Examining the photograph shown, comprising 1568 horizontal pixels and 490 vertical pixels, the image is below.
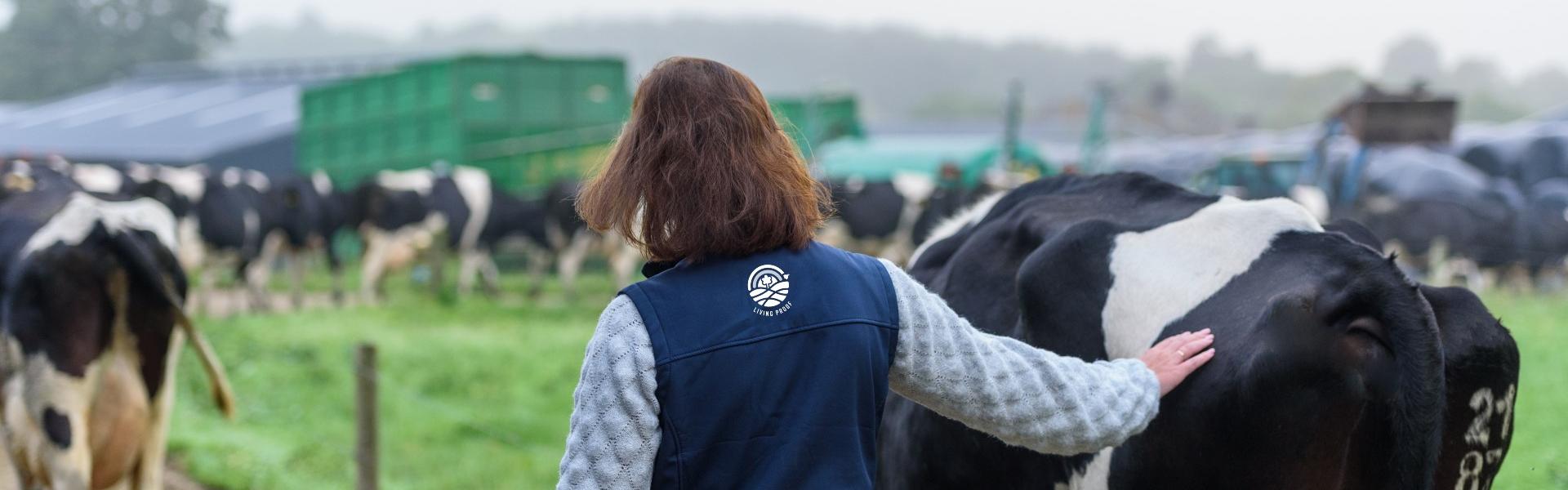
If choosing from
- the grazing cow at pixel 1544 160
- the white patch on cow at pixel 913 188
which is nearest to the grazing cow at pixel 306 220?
the white patch on cow at pixel 913 188

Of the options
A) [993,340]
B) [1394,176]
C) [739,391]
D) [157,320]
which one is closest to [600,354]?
[739,391]

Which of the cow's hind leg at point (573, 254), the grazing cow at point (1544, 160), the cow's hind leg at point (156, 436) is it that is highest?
the cow's hind leg at point (156, 436)

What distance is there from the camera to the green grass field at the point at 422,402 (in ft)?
23.4

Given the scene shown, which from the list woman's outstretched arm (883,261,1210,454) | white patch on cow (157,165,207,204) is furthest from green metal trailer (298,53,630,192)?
woman's outstretched arm (883,261,1210,454)

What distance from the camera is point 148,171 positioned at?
1733cm

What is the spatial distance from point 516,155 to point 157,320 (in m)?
16.1

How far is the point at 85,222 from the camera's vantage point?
516 centimetres

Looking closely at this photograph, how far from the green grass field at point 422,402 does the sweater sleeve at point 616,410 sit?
176 inches

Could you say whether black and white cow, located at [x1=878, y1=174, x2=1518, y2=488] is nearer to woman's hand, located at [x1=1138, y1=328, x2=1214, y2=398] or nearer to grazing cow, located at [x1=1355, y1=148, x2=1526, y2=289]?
woman's hand, located at [x1=1138, y1=328, x2=1214, y2=398]

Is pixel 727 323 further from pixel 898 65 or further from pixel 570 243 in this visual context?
pixel 898 65

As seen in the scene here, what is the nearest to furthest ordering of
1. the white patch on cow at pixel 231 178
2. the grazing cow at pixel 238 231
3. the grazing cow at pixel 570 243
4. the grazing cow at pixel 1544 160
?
the grazing cow at pixel 238 231
the white patch on cow at pixel 231 178
the grazing cow at pixel 570 243
the grazing cow at pixel 1544 160

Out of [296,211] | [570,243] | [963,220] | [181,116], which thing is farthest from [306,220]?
[181,116]

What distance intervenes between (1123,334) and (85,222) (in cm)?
400

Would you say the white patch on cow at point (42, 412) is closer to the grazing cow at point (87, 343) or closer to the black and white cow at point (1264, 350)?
the grazing cow at point (87, 343)
